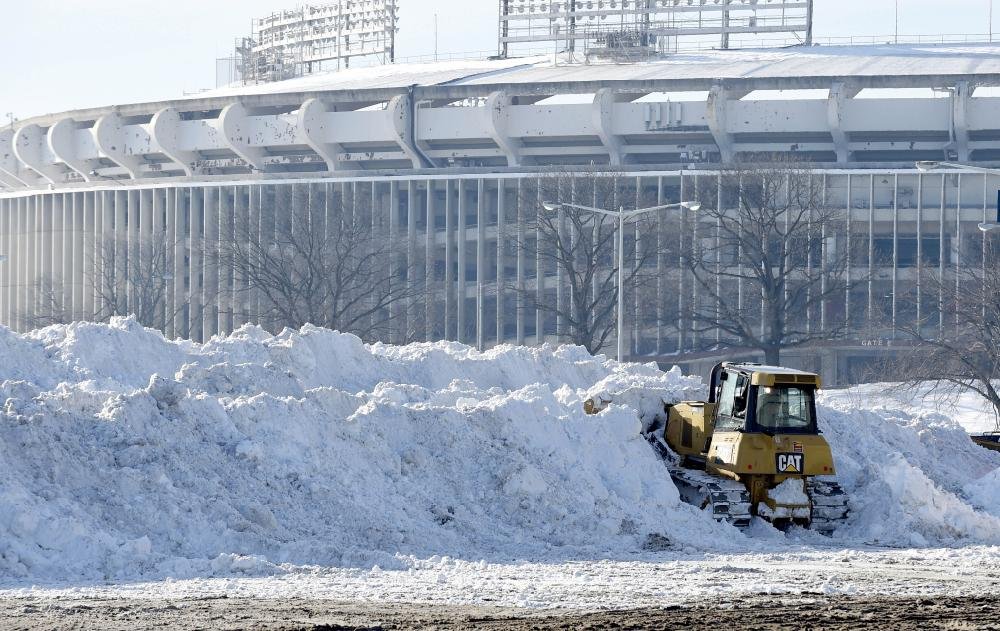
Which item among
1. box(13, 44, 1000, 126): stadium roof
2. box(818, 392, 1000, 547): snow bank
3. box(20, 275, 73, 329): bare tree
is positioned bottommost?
box(20, 275, 73, 329): bare tree

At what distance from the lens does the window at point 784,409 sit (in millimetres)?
24094

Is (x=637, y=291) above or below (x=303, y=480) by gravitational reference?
below

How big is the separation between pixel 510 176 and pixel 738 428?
5024 centimetres

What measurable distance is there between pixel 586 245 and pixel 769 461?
37.7 meters

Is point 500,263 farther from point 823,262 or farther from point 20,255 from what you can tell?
point 20,255

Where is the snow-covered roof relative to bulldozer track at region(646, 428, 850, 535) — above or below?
above

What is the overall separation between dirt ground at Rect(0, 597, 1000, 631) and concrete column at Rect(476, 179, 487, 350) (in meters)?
58.1

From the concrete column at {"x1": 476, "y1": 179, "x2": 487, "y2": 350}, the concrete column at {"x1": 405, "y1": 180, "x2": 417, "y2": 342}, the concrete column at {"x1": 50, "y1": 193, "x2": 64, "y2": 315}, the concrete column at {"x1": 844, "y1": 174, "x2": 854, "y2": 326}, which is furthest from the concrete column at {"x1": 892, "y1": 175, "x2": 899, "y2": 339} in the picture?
the concrete column at {"x1": 50, "y1": 193, "x2": 64, "y2": 315}

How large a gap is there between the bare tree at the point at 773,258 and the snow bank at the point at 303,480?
108 ft

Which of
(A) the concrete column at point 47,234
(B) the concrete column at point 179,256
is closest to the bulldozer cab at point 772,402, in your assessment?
(B) the concrete column at point 179,256

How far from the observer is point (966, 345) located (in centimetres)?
5338

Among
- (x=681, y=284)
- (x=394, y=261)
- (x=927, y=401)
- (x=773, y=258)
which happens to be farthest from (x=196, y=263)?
(x=927, y=401)

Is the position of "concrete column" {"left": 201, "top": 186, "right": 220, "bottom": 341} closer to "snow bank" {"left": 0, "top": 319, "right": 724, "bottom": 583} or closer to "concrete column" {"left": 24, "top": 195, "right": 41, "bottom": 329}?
"concrete column" {"left": 24, "top": 195, "right": 41, "bottom": 329}

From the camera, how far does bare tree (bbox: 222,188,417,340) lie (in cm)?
6341
